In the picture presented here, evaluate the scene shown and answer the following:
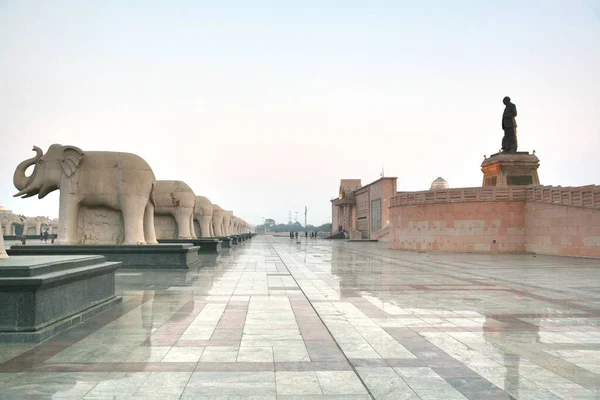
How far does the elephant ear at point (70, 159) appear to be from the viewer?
14.3 meters

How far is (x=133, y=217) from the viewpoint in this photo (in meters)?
14.9

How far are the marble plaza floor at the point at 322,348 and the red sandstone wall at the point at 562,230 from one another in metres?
12.5

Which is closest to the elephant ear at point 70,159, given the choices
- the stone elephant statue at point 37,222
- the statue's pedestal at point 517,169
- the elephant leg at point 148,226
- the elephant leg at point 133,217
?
the elephant leg at point 133,217

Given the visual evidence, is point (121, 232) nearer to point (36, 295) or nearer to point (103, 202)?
point (103, 202)

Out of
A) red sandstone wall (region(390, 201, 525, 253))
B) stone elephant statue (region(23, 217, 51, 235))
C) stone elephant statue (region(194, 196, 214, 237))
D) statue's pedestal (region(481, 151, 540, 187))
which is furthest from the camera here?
stone elephant statue (region(23, 217, 51, 235))

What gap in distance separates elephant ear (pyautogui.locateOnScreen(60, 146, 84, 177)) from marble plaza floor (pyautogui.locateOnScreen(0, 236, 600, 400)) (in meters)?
5.70

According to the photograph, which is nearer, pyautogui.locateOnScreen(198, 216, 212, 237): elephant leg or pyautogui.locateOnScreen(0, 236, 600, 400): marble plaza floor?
pyautogui.locateOnScreen(0, 236, 600, 400): marble plaza floor

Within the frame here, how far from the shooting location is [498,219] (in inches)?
1050

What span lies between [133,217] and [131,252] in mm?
1076

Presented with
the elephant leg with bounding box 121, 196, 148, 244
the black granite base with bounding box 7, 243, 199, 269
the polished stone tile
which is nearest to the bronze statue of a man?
the black granite base with bounding box 7, 243, 199, 269

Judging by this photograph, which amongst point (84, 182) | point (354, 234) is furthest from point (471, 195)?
point (354, 234)

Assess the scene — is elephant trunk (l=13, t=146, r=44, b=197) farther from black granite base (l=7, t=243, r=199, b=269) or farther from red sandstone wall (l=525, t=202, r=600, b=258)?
red sandstone wall (l=525, t=202, r=600, b=258)

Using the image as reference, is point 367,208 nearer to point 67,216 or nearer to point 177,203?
point 177,203

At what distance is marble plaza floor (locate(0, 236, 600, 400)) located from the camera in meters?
4.25
